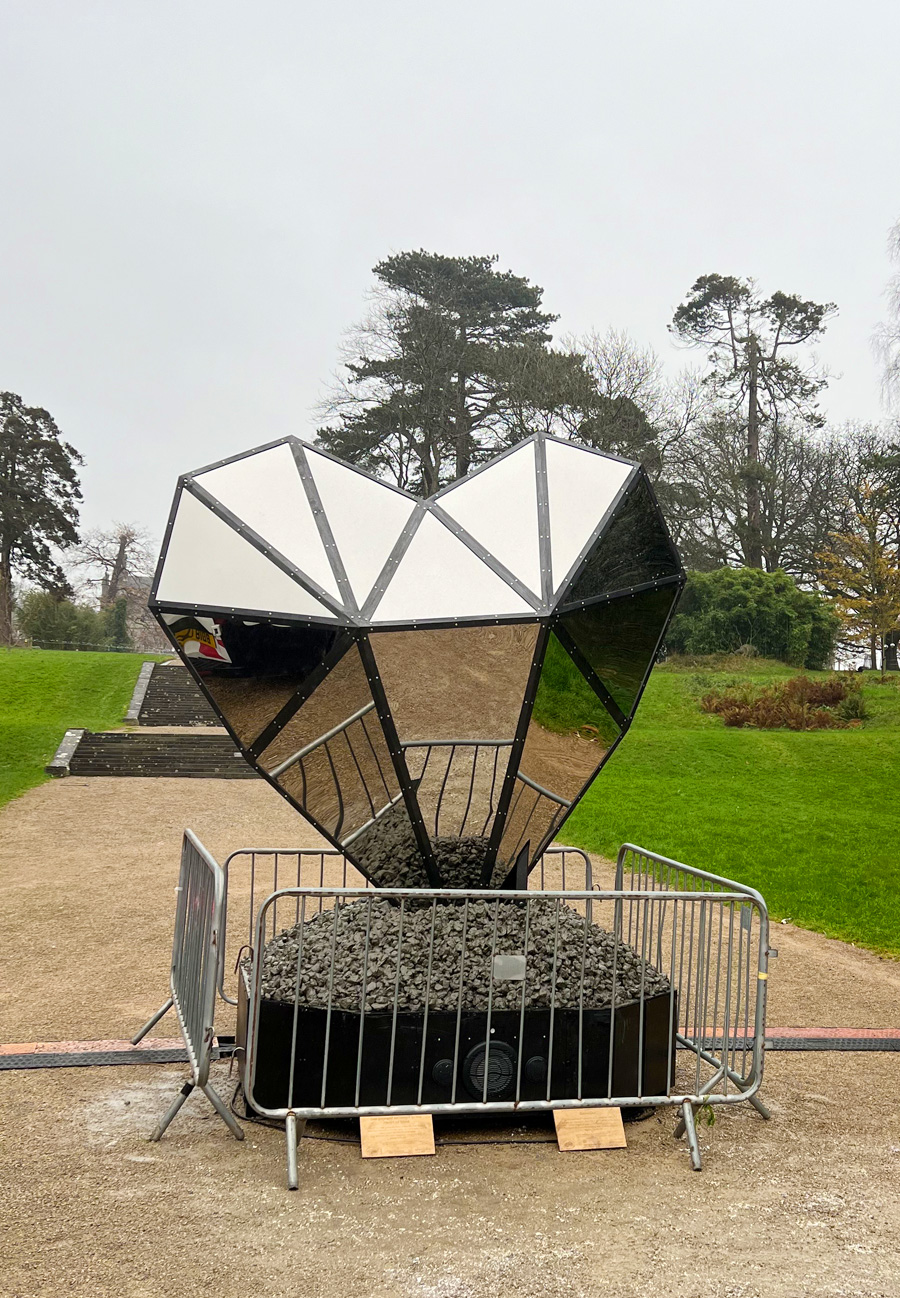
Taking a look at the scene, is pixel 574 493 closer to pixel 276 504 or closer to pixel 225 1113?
pixel 276 504

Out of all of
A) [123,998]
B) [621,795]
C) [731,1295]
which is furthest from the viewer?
[621,795]

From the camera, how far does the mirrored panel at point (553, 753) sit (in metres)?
5.85

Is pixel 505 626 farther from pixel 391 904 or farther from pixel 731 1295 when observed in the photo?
pixel 731 1295

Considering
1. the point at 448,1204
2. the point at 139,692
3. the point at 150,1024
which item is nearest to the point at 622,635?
the point at 448,1204

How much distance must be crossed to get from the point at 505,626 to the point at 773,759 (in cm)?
1758

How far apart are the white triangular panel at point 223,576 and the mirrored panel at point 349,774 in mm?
451

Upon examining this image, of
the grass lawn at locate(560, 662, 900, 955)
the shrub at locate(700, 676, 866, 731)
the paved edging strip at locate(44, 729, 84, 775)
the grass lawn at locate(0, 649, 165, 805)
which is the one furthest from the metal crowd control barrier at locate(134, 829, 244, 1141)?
the shrub at locate(700, 676, 866, 731)

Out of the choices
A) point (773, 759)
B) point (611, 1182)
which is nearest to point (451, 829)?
point (611, 1182)

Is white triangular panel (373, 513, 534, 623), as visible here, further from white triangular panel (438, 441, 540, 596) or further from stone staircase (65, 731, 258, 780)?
stone staircase (65, 731, 258, 780)

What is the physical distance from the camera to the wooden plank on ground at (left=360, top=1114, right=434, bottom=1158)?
199 inches

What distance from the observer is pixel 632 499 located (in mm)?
6113

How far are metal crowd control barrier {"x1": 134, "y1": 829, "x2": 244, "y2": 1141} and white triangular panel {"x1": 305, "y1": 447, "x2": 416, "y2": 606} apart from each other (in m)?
1.74

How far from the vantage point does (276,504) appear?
232 inches

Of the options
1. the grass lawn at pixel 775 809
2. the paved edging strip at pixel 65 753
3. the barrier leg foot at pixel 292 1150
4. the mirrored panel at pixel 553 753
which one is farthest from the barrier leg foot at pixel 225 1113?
the paved edging strip at pixel 65 753
